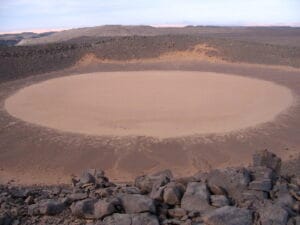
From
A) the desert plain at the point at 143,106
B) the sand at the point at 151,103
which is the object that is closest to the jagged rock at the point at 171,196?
the desert plain at the point at 143,106

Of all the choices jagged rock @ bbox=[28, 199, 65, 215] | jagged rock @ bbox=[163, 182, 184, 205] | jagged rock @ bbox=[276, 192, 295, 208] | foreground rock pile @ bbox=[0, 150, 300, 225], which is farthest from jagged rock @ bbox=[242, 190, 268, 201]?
jagged rock @ bbox=[28, 199, 65, 215]

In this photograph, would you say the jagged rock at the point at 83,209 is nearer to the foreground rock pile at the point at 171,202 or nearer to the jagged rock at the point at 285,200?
the foreground rock pile at the point at 171,202

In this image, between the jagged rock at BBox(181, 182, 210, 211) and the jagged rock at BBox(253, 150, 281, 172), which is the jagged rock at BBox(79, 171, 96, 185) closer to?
the jagged rock at BBox(181, 182, 210, 211)

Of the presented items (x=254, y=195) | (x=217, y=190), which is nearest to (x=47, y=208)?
(x=217, y=190)

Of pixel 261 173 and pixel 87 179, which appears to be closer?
pixel 261 173

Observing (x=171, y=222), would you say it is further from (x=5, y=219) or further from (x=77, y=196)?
(x=5, y=219)
